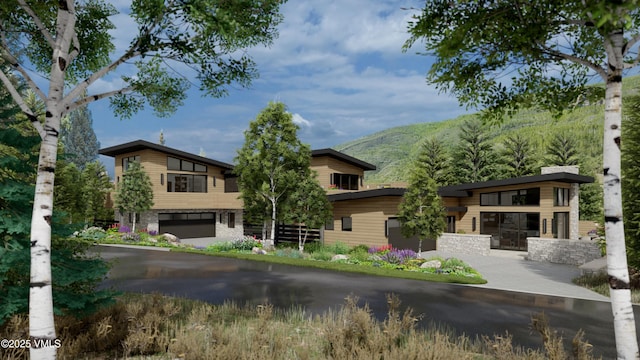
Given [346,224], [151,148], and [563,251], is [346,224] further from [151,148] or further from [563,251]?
[151,148]

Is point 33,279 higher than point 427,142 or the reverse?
the reverse

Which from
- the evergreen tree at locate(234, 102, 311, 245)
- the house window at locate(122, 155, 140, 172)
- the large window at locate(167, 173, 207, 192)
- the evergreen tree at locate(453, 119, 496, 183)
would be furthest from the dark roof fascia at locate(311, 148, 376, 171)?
the house window at locate(122, 155, 140, 172)

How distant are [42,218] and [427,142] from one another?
46.8 m

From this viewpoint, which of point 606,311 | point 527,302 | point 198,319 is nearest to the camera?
point 198,319

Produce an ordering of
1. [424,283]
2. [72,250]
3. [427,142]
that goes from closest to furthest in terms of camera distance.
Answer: [72,250] → [424,283] → [427,142]

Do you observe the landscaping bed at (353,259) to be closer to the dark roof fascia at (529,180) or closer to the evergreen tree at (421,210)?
the evergreen tree at (421,210)

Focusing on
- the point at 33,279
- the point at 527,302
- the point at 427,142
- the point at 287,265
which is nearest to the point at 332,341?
the point at 33,279

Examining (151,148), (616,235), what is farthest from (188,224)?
(616,235)

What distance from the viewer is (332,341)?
7.79 metres

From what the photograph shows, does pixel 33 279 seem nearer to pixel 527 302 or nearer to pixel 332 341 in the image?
pixel 332 341

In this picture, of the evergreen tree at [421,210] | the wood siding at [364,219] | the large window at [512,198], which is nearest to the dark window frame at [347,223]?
the wood siding at [364,219]

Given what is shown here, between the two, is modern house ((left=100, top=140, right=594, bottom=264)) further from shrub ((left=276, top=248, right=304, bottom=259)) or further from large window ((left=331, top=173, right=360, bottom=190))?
shrub ((left=276, top=248, right=304, bottom=259))

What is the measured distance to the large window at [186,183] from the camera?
38.1 meters

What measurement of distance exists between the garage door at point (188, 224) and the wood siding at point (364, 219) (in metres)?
14.9
